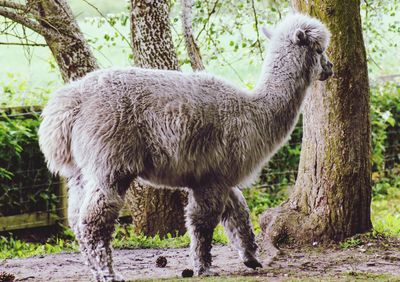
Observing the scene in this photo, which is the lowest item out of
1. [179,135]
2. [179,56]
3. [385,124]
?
[179,135]

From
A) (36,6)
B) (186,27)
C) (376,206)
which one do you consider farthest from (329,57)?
(376,206)

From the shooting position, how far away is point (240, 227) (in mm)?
6145

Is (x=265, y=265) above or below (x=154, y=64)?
below

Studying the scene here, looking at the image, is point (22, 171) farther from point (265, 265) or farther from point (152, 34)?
point (265, 265)

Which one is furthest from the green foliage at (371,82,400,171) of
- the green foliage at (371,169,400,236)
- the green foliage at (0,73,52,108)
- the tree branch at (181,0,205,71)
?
the green foliage at (0,73,52,108)

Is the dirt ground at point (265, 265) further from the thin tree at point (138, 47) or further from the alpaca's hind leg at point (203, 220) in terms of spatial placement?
the thin tree at point (138, 47)

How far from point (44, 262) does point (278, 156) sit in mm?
5551

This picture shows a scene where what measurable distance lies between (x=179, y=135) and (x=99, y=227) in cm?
91

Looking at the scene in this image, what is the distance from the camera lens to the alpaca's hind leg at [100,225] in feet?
17.5

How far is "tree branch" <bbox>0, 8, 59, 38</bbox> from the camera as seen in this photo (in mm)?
7762

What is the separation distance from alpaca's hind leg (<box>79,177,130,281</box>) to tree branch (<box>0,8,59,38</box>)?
119 inches

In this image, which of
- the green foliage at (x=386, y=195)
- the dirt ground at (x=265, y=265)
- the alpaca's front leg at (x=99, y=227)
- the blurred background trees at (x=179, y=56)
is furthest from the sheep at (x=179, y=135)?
the green foliage at (x=386, y=195)

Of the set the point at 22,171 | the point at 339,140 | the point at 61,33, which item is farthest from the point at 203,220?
the point at 22,171

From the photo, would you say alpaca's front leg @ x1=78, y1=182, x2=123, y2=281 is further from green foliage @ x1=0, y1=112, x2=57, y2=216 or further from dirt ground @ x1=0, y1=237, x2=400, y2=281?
green foliage @ x1=0, y1=112, x2=57, y2=216
